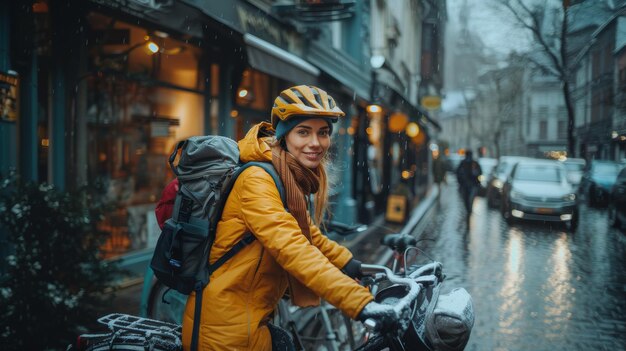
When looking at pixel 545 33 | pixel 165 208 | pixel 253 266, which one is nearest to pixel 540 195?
pixel 545 33

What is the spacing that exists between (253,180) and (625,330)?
5023 millimetres

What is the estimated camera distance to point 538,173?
15164 millimetres

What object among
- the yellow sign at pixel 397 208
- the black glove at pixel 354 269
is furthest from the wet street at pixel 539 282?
the black glove at pixel 354 269

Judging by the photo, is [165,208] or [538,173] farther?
[538,173]

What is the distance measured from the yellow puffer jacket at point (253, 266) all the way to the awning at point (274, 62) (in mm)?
5165

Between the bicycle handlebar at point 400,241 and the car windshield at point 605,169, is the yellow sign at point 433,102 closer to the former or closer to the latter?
the car windshield at point 605,169

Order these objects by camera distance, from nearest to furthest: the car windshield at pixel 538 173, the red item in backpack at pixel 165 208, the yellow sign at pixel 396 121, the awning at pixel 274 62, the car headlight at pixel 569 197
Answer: the red item in backpack at pixel 165 208, the awning at pixel 274 62, the car headlight at pixel 569 197, the car windshield at pixel 538 173, the yellow sign at pixel 396 121

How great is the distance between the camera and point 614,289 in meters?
6.92

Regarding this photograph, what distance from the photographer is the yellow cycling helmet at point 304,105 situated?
215cm

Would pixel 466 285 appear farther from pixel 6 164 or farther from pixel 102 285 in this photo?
pixel 6 164

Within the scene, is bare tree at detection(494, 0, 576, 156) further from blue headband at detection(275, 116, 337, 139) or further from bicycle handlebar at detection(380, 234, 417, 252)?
blue headband at detection(275, 116, 337, 139)

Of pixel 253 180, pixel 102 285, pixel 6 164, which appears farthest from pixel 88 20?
pixel 253 180

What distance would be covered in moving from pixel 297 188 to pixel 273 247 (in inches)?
12.5

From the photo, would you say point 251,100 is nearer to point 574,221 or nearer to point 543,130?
point 574,221
